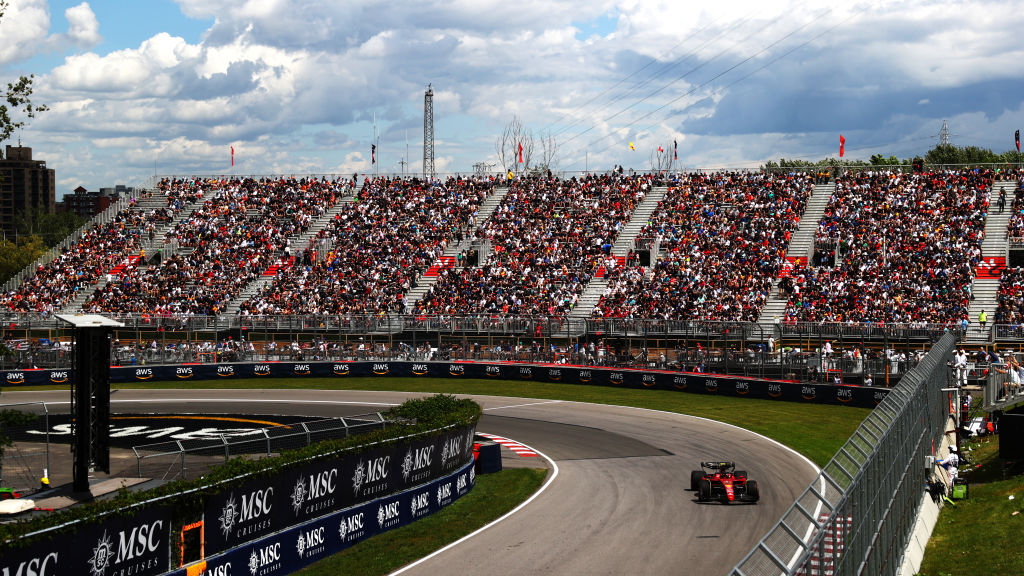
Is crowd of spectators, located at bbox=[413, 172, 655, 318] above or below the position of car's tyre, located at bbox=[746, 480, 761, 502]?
above

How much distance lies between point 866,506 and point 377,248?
180ft

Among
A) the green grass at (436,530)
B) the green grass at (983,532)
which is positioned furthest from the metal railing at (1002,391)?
the green grass at (436,530)

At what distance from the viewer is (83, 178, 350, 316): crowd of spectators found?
61.8 metres

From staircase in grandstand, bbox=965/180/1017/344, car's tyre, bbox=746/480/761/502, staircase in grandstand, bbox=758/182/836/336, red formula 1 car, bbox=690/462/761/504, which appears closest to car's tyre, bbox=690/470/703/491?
red formula 1 car, bbox=690/462/761/504

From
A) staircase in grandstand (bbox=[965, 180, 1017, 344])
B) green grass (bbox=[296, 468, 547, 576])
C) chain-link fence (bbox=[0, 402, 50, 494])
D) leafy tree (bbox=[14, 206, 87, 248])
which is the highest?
leafy tree (bbox=[14, 206, 87, 248])

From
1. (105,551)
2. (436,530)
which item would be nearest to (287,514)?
(436,530)

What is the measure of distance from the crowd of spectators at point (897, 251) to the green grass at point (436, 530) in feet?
89.9

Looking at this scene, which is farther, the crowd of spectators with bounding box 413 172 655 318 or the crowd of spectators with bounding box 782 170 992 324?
the crowd of spectators with bounding box 413 172 655 318

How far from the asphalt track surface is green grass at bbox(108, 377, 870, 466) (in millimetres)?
1193

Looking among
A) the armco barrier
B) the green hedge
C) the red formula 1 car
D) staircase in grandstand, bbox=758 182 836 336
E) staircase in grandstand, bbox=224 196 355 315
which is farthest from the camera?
staircase in grandstand, bbox=224 196 355 315

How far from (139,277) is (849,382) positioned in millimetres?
48373

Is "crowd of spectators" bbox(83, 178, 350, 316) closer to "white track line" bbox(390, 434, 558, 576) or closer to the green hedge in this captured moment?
"white track line" bbox(390, 434, 558, 576)

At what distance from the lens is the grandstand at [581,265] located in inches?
1799

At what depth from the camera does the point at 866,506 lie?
1032cm
